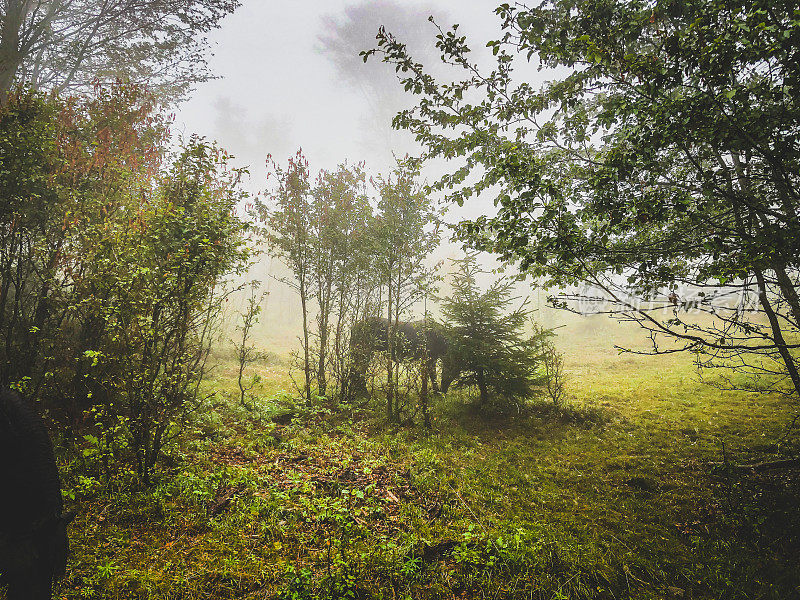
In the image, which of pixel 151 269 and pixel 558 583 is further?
pixel 151 269

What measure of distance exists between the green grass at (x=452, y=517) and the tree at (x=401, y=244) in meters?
3.91

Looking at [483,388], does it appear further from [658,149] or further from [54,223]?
[54,223]

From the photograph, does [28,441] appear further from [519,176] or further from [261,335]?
[261,335]

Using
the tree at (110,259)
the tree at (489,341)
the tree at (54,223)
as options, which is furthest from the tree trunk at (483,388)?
the tree at (54,223)

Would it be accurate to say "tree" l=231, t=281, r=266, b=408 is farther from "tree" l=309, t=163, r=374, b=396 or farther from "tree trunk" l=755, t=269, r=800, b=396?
"tree trunk" l=755, t=269, r=800, b=396

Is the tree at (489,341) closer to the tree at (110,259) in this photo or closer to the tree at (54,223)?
the tree at (110,259)

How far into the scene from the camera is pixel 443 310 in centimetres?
1006

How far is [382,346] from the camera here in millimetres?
11969

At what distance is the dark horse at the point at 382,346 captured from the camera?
11.3 m

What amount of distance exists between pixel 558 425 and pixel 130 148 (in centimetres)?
1342

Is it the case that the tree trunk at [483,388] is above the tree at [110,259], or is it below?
below

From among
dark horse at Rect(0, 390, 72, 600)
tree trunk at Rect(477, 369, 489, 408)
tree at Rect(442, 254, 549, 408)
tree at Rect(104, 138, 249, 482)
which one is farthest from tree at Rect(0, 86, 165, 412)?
tree trunk at Rect(477, 369, 489, 408)

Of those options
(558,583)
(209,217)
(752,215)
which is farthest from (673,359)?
(209,217)

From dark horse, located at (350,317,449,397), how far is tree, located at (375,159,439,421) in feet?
2.17
